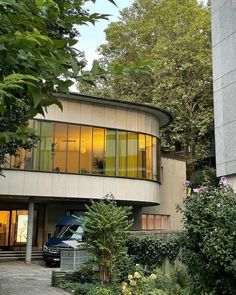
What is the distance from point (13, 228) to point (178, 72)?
15.8 metres

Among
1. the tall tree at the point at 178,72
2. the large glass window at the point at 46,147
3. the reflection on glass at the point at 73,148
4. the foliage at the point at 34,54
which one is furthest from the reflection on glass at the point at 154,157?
the foliage at the point at 34,54

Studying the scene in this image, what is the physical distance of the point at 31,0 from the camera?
7.94 ft

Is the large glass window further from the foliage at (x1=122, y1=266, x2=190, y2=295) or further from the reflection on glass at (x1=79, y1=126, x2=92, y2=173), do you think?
the foliage at (x1=122, y1=266, x2=190, y2=295)

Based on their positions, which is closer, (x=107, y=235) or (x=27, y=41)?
(x=27, y=41)

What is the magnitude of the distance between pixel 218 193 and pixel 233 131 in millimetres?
5586

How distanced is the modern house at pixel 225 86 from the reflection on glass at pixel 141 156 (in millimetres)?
13222

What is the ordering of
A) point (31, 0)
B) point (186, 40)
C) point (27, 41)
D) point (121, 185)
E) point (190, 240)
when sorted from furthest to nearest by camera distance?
1. point (186, 40)
2. point (121, 185)
3. point (190, 240)
4. point (31, 0)
5. point (27, 41)

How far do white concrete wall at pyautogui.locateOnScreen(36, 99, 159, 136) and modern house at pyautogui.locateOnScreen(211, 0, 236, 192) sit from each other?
1231 centimetres

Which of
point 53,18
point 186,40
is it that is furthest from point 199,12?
point 53,18

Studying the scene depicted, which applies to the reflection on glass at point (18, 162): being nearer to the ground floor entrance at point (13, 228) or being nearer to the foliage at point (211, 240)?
the ground floor entrance at point (13, 228)

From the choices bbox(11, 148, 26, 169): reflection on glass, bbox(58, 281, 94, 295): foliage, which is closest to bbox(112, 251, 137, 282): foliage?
bbox(58, 281, 94, 295): foliage

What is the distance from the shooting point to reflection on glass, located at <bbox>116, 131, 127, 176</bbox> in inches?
1014

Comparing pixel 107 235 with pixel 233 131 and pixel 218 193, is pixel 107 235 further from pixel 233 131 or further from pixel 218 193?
pixel 218 193

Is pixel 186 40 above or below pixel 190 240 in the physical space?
above
